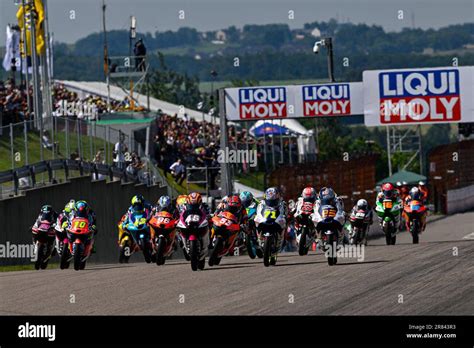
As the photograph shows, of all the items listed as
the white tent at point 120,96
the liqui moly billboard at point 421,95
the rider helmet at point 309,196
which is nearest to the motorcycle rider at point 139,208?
the rider helmet at point 309,196

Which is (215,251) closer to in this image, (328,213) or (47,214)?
(328,213)

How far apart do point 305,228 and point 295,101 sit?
9.48 metres

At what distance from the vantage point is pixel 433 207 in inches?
1965

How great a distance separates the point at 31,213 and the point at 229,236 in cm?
762

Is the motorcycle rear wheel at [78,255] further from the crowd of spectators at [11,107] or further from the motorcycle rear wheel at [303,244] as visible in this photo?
the crowd of spectators at [11,107]

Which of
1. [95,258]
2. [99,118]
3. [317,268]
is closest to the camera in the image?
[317,268]

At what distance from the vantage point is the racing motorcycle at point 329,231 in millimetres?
20609

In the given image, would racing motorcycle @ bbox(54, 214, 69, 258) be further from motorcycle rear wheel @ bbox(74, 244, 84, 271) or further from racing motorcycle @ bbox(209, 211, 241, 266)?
racing motorcycle @ bbox(209, 211, 241, 266)

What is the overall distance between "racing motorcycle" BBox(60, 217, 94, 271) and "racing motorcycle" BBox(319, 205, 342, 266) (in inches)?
194

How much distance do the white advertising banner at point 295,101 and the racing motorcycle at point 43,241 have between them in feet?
33.4

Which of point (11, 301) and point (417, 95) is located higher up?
point (417, 95)

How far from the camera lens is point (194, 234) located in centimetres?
2061
